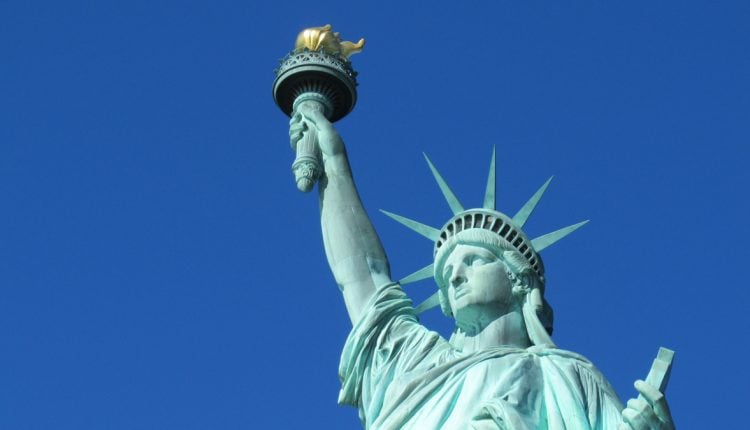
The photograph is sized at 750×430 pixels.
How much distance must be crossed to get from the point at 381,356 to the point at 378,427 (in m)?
1.06

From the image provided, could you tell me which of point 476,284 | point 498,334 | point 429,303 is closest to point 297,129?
point 429,303

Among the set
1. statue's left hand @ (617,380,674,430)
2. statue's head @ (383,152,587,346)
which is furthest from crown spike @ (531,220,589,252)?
statue's left hand @ (617,380,674,430)

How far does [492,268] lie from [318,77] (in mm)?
3202

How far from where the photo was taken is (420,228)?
52.6 feet

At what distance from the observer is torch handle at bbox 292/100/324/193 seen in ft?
53.7

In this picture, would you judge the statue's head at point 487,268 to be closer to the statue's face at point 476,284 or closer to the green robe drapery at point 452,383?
the statue's face at point 476,284

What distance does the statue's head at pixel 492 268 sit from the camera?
14.7 metres

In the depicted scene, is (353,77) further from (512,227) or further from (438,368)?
(438,368)

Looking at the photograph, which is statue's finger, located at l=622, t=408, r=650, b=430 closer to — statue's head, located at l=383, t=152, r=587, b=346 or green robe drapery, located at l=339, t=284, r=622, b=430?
green robe drapery, located at l=339, t=284, r=622, b=430

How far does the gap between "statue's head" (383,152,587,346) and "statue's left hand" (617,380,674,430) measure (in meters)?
2.20

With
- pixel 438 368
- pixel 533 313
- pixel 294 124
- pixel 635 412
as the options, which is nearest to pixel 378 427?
pixel 438 368

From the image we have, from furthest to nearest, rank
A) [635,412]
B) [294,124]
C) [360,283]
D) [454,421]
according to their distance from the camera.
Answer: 1. [294,124]
2. [360,283]
3. [454,421]
4. [635,412]

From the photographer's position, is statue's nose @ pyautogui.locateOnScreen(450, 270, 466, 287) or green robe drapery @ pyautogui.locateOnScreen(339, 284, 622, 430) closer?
green robe drapery @ pyautogui.locateOnScreen(339, 284, 622, 430)

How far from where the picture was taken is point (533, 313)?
48.2 ft
